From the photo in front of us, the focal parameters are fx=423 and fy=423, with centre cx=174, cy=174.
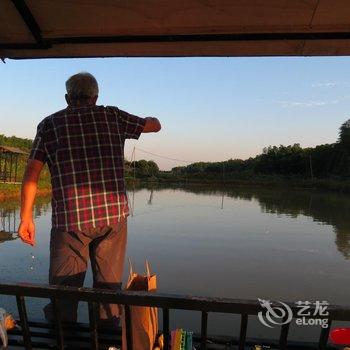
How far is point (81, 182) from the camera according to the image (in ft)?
7.04

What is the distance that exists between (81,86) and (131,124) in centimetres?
33

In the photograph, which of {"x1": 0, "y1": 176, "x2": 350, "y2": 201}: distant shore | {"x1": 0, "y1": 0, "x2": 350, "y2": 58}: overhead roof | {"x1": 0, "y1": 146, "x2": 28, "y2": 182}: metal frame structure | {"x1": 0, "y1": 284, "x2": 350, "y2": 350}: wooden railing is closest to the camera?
{"x1": 0, "y1": 284, "x2": 350, "y2": 350}: wooden railing

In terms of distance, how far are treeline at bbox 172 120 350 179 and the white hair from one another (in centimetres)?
6296

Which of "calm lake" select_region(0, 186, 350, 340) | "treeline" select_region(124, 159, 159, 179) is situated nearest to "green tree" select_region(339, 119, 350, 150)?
"treeline" select_region(124, 159, 159, 179)

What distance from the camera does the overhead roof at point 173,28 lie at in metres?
1.97

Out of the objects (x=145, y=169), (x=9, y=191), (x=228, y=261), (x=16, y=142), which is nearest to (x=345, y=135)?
(x=145, y=169)

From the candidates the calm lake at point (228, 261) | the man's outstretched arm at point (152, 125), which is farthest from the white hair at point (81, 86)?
the calm lake at point (228, 261)

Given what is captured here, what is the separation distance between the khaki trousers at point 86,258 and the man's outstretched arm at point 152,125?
51cm

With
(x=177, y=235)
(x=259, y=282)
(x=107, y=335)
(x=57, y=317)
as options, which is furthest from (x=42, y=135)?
(x=177, y=235)

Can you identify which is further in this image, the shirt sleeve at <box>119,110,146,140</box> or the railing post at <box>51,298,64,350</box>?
the shirt sleeve at <box>119,110,146,140</box>

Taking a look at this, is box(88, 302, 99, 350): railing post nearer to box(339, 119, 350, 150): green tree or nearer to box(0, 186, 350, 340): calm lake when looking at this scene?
box(0, 186, 350, 340): calm lake

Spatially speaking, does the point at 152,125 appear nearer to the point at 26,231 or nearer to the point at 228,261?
the point at 26,231

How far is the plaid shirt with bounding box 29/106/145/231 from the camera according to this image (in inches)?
84.1

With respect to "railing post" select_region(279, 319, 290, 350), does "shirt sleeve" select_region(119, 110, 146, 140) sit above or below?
above
